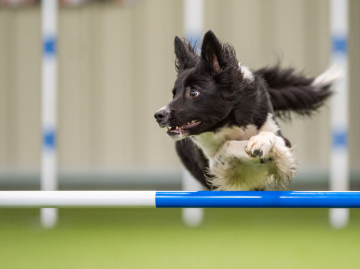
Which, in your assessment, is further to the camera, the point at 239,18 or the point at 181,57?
the point at 239,18

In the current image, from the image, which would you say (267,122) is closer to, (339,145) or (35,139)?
(339,145)

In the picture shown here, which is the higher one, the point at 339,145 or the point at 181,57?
the point at 181,57

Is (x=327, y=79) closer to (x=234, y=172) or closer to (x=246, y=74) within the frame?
(x=246, y=74)

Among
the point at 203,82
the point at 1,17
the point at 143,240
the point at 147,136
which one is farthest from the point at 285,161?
the point at 1,17

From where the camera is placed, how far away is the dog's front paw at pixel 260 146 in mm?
2238

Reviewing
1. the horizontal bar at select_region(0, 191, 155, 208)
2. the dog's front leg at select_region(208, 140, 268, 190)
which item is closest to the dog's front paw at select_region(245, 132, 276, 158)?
the dog's front leg at select_region(208, 140, 268, 190)

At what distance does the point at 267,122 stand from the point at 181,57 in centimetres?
66

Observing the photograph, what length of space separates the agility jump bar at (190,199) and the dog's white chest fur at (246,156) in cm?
31

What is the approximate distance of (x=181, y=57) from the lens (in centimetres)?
261

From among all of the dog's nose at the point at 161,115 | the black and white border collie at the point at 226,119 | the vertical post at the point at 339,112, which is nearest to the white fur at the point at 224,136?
the black and white border collie at the point at 226,119

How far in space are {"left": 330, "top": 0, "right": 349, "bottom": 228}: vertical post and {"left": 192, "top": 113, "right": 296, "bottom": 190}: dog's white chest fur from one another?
215 centimetres

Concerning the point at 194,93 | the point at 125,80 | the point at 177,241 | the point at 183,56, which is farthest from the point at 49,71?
the point at 194,93

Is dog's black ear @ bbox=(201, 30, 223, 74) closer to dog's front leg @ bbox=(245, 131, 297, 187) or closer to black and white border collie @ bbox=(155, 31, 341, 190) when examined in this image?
black and white border collie @ bbox=(155, 31, 341, 190)

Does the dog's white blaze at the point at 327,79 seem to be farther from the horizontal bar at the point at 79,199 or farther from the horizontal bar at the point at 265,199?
the horizontal bar at the point at 79,199
